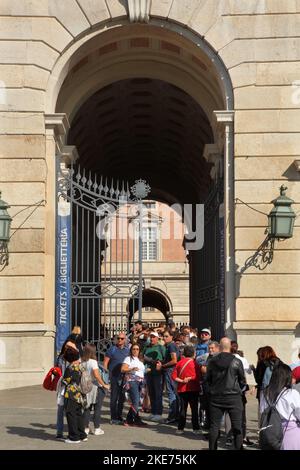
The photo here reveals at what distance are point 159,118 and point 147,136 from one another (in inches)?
71.6

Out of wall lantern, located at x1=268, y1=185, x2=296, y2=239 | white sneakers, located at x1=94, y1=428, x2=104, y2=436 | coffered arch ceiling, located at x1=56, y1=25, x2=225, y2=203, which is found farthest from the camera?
coffered arch ceiling, located at x1=56, y1=25, x2=225, y2=203

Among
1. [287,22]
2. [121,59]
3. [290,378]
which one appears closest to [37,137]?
[121,59]

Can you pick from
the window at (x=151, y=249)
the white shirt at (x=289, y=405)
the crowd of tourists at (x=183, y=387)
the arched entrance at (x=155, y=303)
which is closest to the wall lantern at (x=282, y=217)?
the crowd of tourists at (x=183, y=387)

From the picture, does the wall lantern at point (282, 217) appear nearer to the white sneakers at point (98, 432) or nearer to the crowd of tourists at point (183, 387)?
A: the crowd of tourists at point (183, 387)

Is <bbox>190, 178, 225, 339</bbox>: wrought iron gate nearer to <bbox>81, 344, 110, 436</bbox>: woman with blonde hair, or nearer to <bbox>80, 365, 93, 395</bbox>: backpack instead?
<bbox>81, 344, 110, 436</bbox>: woman with blonde hair

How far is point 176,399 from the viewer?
14.5 metres

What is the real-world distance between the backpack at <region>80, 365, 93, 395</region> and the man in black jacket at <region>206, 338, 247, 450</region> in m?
1.90

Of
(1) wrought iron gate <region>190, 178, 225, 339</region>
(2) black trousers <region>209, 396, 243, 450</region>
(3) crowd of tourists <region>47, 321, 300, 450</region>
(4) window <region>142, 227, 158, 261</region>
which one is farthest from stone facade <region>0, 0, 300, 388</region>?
(4) window <region>142, 227, 158, 261</region>

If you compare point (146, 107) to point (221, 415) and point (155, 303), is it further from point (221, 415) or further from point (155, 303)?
point (155, 303)

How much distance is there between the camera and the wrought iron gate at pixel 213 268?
763 inches

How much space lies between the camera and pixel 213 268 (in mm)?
21719

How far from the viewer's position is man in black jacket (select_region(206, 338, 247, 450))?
11.0m

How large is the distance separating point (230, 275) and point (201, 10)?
18.2 feet

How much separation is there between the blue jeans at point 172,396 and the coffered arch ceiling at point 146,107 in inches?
270
